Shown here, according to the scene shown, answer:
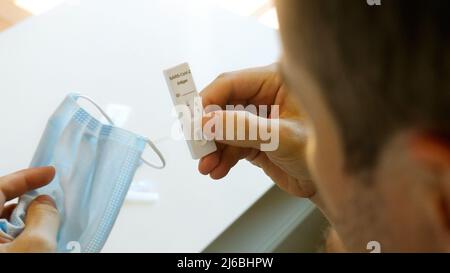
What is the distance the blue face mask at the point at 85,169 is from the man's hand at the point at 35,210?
17 mm

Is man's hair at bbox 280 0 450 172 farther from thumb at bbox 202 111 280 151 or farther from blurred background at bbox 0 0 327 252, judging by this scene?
blurred background at bbox 0 0 327 252

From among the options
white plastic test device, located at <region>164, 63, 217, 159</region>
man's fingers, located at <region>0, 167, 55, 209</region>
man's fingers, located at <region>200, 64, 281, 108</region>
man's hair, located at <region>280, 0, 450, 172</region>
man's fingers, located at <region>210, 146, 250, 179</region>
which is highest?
man's hair, located at <region>280, 0, 450, 172</region>

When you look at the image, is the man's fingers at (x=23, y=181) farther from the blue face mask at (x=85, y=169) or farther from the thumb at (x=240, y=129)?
the thumb at (x=240, y=129)

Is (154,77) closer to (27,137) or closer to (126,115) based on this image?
(126,115)

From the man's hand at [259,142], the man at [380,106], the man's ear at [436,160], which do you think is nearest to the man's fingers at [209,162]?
the man's hand at [259,142]

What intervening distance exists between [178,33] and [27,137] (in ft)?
1.48

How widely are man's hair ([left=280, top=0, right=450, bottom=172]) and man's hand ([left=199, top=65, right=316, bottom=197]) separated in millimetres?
291

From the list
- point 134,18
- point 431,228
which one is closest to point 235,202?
point 134,18

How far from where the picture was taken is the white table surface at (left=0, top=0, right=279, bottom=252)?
0.85 meters

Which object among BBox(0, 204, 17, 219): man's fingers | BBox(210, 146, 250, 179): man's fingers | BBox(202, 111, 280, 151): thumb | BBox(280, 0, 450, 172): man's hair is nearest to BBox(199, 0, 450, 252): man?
BBox(280, 0, 450, 172): man's hair

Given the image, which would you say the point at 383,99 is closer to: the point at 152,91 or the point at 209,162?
the point at 209,162

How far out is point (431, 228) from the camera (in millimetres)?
342

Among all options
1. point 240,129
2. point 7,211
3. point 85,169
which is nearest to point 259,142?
point 240,129

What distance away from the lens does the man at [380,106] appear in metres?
0.30
